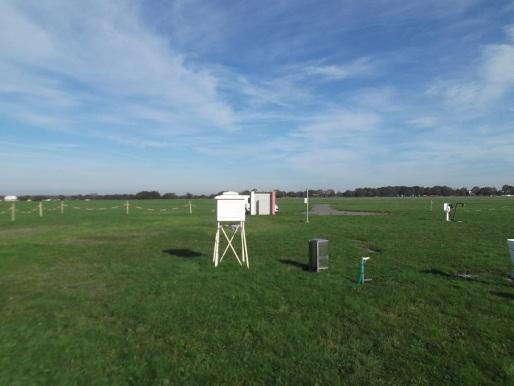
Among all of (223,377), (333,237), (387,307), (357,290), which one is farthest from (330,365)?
(333,237)

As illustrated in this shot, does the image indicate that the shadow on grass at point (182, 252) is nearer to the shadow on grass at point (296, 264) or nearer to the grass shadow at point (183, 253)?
the grass shadow at point (183, 253)

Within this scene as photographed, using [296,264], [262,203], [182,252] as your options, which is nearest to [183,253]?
[182,252]

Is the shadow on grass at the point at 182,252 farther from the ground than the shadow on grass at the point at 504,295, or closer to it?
farther from the ground

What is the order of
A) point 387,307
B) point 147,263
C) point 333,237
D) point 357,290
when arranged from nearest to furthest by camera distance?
point 387,307 → point 357,290 → point 147,263 → point 333,237

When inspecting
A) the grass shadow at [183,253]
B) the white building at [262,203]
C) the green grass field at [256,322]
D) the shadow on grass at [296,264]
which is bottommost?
the green grass field at [256,322]

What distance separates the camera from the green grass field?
4641 millimetres

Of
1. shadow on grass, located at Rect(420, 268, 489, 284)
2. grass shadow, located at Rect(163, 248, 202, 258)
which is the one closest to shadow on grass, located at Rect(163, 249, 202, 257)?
grass shadow, located at Rect(163, 248, 202, 258)

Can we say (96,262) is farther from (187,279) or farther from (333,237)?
(333,237)

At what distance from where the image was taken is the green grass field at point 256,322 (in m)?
4.64

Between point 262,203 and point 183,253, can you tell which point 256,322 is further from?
point 262,203

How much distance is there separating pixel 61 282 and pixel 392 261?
959cm

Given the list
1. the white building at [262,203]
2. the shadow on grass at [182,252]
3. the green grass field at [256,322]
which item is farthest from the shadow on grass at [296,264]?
the white building at [262,203]

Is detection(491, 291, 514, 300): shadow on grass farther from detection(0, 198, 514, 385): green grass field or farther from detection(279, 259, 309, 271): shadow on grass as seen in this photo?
detection(279, 259, 309, 271): shadow on grass

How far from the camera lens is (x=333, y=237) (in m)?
18.7
